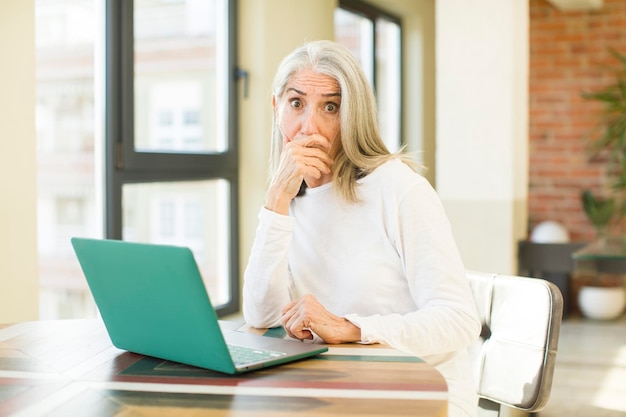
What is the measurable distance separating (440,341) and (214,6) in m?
3.07

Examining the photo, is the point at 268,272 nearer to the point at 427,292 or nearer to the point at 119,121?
the point at 427,292

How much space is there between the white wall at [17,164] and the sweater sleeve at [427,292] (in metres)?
1.53

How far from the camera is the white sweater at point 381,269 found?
4.99 feet

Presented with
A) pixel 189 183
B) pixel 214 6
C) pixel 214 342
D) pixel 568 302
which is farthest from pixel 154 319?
pixel 568 302

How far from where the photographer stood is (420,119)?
6.59m

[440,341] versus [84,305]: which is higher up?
[440,341]

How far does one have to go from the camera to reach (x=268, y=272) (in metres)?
1.75

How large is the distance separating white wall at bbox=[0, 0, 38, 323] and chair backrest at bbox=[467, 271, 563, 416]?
1.59 metres


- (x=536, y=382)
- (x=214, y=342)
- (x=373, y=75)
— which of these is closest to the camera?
(x=214, y=342)

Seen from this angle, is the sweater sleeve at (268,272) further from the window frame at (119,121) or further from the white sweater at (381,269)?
the window frame at (119,121)

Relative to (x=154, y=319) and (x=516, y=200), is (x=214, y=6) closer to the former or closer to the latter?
(x=516, y=200)

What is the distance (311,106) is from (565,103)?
5.13 m

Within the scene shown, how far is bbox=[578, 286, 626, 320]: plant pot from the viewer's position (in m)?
5.88

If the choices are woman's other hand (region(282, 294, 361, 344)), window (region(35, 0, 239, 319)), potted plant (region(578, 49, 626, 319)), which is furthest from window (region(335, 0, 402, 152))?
woman's other hand (region(282, 294, 361, 344))
